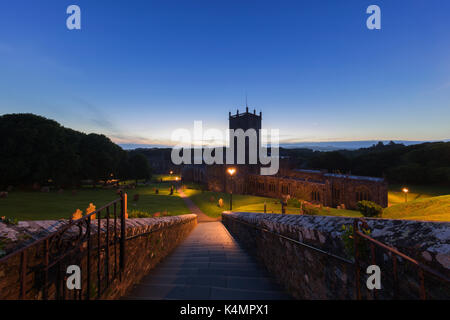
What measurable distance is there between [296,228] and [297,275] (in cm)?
81

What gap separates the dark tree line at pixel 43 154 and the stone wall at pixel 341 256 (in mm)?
39136

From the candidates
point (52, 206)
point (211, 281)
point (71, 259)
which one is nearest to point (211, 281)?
point (211, 281)

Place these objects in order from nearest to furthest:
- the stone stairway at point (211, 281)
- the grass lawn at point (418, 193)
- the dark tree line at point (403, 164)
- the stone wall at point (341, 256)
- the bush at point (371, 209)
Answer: the stone wall at point (341, 256)
the stone stairway at point (211, 281)
the bush at point (371, 209)
the grass lawn at point (418, 193)
the dark tree line at point (403, 164)

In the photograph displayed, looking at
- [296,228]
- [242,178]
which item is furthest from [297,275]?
[242,178]

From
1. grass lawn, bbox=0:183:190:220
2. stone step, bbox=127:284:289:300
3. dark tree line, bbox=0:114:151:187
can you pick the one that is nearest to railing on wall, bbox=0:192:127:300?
stone step, bbox=127:284:289:300

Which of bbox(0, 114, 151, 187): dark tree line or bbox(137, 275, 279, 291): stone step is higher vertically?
bbox(0, 114, 151, 187): dark tree line

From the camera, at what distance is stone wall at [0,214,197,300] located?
80.7 inches

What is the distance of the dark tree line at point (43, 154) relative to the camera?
2841 centimetres

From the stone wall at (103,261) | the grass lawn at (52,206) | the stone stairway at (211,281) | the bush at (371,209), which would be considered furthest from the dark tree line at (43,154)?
the bush at (371,209)

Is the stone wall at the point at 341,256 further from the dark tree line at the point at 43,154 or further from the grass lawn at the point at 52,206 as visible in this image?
the dark tree line at the point at 43,154

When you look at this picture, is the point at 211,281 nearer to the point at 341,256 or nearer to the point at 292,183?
the point at 341,256

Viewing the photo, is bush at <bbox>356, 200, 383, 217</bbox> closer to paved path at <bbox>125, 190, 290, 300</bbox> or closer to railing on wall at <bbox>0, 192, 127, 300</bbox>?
paved path at <bbox>125, 190, 290, 300</bbox>

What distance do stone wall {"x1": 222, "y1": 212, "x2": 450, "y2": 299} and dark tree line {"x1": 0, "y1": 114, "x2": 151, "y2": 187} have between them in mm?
39136
